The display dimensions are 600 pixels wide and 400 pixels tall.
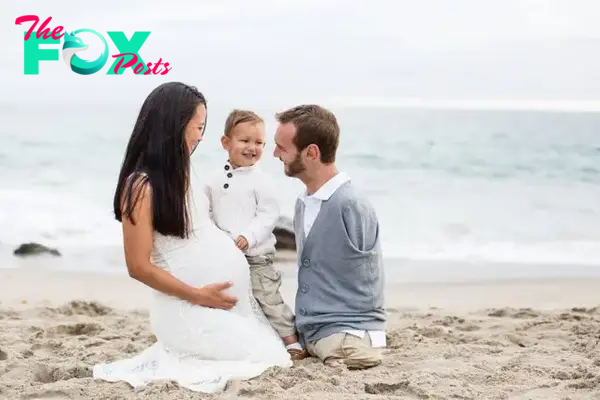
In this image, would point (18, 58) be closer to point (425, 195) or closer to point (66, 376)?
point (425, 195)

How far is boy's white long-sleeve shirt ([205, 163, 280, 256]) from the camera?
379 cm

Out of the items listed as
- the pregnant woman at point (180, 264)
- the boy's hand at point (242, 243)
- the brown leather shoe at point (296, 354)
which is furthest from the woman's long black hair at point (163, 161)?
the brown leather shoe at point (296, 354)

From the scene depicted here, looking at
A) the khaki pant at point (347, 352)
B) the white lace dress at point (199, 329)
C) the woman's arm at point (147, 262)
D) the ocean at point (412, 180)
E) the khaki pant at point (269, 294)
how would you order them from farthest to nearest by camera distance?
the ocean at point (412, 180) → the khaki pant at point (269, 294) → the khaki pant at point (347, 352) → the white lace dress at point (199, 329) → the woman's arm at point (147, 262)

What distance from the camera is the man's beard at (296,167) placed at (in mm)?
3746

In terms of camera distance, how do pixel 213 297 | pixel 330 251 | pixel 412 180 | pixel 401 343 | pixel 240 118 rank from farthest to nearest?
pixel 412 180
pixel 401 343
pixel 240 118
pixel 330 251
pixel 213 297

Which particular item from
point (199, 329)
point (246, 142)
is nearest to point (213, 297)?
point (199, 329)

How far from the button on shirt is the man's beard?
0.35ft

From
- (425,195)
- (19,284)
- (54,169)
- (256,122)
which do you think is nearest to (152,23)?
(54,169)

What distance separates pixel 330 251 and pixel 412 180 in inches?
362

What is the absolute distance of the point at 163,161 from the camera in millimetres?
3348

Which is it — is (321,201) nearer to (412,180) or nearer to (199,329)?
(199,329)

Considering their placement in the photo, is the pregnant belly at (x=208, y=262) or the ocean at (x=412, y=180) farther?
the ocean at (x=412, y=180)

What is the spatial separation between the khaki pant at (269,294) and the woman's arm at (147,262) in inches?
13.6

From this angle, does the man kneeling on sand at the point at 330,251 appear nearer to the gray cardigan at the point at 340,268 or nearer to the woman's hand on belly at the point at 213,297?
the gray cardigan at the point at 340,268
